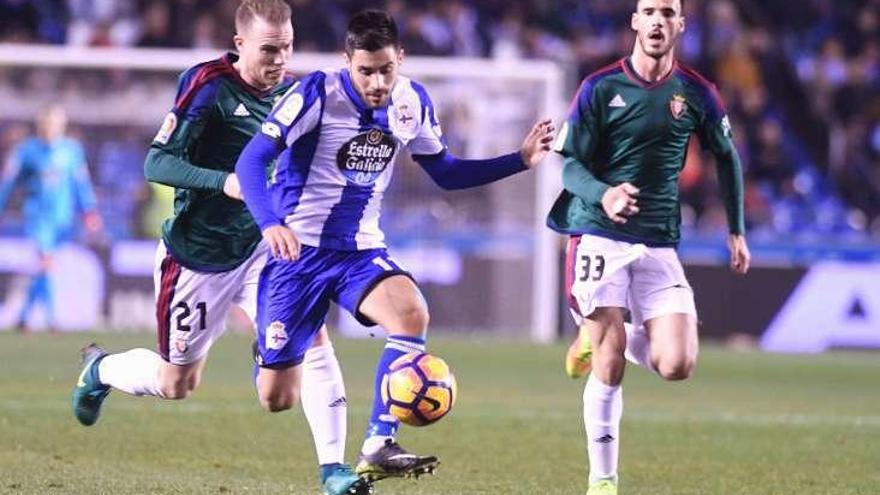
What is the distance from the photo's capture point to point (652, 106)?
868 centimetres

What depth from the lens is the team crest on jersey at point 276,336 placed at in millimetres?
7902

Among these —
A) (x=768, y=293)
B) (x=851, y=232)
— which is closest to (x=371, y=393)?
(x=768, y=293)

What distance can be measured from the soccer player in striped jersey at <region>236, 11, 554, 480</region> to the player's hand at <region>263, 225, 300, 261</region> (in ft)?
0.33

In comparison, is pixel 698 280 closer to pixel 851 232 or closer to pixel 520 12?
pixel 851 232

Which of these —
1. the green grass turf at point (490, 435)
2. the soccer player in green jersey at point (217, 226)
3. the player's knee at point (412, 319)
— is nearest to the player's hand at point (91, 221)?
the green grass turf at point (490, 435)

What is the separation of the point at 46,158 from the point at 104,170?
103 cm

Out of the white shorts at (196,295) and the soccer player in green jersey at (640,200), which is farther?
the white shorts at (196,295)

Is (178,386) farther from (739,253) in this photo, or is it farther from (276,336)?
(739,253)

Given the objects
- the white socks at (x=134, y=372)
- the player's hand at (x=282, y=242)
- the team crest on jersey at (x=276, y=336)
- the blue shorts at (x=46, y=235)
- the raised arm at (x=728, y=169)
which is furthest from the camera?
the blue shorts at (x=46, y=235)

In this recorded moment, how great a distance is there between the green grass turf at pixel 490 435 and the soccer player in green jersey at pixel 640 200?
82 cm

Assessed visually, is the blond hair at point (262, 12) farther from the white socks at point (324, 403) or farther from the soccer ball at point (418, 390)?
the soccer ball at point (418, 390)

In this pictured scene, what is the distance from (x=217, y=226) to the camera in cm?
876

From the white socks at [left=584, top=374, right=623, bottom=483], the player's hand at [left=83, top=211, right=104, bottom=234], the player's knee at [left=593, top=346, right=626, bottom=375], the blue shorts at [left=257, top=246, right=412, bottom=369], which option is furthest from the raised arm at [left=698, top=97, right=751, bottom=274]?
the player's hand at [left=83, top=211, right=104, bottom=234]

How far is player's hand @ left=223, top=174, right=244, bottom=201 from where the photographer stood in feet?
25.6
